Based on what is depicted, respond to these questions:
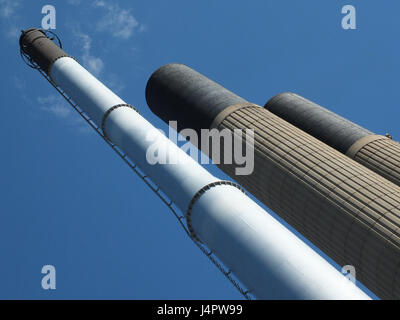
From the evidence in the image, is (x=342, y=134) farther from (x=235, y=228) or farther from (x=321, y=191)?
(x=235, y=228)

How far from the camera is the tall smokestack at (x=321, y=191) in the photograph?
90.6 ft

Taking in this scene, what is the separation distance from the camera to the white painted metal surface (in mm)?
16361

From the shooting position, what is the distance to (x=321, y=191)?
31578 mm

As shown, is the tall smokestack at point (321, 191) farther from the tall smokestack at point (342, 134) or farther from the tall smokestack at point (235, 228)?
the tall smokestack at point (235, 228)

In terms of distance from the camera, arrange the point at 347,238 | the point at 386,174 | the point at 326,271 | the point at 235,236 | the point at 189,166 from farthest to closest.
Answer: the point at 386,174 < the point at 347,238 < the point at 189,166 < the point at 235,236 < the point at 326,271

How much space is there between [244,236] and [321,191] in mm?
14711

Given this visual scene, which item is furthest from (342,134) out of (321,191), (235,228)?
(235,228)

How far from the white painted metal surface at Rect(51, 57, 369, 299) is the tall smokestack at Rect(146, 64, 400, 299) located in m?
11.8

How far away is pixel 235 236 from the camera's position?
1969cm

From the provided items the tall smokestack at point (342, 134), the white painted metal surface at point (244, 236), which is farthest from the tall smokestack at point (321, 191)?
the white painted metal surface at point (244, 236)
